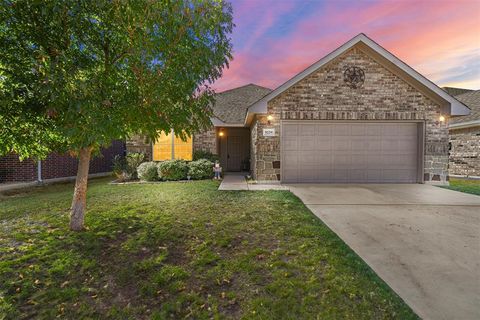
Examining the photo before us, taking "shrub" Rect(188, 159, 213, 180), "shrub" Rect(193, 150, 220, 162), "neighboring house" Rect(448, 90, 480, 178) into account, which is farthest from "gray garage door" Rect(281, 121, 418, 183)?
"neighboring house" Rect(448, 90, 480, 178)

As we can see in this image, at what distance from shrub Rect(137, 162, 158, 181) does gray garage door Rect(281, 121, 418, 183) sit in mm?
6202

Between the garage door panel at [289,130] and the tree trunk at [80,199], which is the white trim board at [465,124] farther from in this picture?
the tree trunk at [80,199]

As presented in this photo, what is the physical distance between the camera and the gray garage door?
979 cm

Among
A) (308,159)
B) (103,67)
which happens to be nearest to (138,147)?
(308,159)

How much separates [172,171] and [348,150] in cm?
816

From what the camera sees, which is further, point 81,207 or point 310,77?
point 310,77

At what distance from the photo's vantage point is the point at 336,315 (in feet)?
7.15

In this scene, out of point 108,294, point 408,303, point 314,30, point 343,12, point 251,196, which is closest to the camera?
point 408,303

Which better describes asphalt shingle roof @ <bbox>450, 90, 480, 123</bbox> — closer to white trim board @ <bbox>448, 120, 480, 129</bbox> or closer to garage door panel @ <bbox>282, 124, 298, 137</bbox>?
white trim board @ <bbox>448, 120, 480, 129</bbox>

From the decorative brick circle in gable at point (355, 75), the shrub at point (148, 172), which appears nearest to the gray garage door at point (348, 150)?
the decorative brick circle in gable at point (355, 75)

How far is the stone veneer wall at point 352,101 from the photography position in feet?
31.2

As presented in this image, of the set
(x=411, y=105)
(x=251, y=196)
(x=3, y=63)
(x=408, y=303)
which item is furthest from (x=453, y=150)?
(x=3, y=63)

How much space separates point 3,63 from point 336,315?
4984mm

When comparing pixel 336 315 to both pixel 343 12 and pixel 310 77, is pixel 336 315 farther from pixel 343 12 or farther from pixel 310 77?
pixel 343 12
